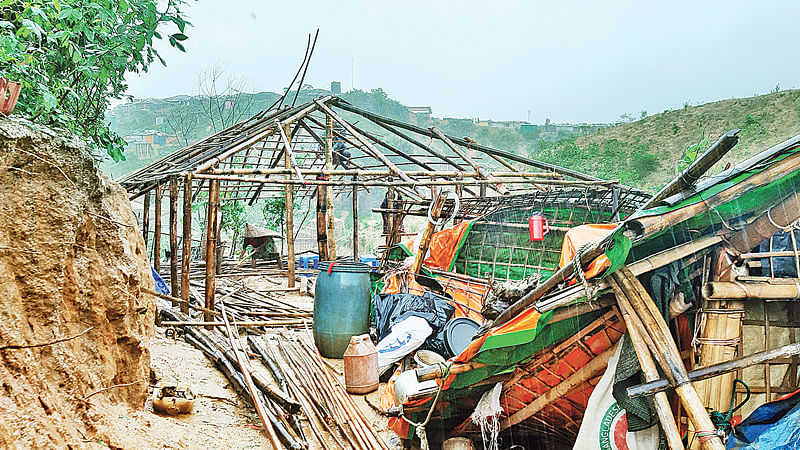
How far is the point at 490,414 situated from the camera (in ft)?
11.2

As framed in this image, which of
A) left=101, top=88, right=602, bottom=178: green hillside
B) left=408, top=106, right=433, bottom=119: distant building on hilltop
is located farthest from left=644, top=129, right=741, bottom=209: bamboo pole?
left=408, top=106, right=433, bottom=119: distant building on hilltop

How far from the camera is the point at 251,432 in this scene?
12.8 feet

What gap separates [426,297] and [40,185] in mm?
4435

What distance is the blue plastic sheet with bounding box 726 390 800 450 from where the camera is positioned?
6.40ft

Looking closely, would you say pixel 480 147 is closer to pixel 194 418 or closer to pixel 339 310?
pixel 339 310

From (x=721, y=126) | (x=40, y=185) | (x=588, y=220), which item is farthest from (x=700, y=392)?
(x=721, y=126)

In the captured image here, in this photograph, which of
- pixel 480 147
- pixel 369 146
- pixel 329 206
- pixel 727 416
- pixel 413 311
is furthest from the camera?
pixel 480 147

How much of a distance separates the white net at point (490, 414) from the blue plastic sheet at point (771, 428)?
4.90ft

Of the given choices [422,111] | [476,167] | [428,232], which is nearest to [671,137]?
[476,167]

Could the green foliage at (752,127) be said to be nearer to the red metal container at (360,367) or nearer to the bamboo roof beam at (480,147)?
the bamboo roof beam at (480,147)

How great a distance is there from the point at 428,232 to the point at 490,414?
124 inches

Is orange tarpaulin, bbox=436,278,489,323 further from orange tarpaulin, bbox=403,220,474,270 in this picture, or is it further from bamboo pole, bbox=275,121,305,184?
bamboo pole, bbox=275,121,305,184

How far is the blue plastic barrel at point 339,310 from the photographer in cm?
610

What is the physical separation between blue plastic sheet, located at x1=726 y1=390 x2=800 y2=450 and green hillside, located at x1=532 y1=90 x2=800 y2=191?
15.0 metres
